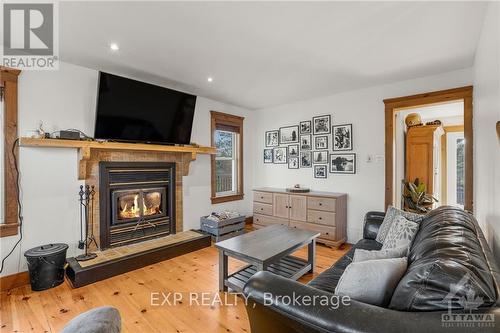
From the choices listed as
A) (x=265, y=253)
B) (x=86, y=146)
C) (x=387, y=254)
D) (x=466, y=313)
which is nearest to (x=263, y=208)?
(x=265, y=253)

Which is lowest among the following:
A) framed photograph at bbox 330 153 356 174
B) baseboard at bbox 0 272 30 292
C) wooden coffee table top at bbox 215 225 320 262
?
baseboard at bbox 0 272 30 292

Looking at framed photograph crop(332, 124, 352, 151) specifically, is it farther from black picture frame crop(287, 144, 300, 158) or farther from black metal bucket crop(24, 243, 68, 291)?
black metal bucket crop(24, 243, 68, 291)

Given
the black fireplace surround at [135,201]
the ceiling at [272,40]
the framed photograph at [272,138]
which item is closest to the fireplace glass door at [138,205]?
the black fireplace surround at [135,201]

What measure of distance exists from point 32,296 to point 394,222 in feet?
11.5

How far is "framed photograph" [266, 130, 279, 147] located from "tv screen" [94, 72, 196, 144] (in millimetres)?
1848

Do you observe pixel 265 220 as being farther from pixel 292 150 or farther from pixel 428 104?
pixel 428 104

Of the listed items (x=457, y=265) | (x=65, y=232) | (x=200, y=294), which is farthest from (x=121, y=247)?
(x=457, y=265)

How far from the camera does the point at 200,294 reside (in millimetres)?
2414

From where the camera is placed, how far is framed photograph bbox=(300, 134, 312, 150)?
446 centimetres

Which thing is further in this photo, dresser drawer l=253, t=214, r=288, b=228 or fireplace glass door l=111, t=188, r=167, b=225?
dresser drawer l=253, t=214, r=288, b=228

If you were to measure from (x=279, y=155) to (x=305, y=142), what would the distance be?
636 millimetres

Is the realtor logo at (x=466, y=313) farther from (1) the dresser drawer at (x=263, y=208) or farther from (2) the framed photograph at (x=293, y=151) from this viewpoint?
(2) the framed photograph at (x=293, y=151)

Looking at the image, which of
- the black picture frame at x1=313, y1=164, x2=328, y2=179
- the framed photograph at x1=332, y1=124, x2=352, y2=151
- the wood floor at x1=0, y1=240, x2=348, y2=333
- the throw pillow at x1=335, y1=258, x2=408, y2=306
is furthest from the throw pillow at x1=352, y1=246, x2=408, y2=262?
the black picture frame at x1=313, y1=164, x2=328, y2=179

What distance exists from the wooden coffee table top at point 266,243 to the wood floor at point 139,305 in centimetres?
48
